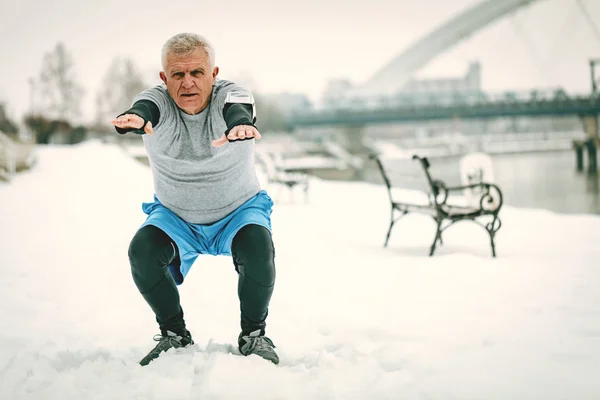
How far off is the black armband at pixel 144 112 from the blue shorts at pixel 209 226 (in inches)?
14.4

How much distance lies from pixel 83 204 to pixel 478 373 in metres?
8.71

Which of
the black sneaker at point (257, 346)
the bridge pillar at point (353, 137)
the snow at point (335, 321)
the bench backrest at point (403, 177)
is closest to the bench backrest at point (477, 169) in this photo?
the snow at point (335, 321)

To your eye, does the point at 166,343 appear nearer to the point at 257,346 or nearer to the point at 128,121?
the point at 257,346

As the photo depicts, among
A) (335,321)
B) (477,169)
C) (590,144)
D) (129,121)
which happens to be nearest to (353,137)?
(590,144)

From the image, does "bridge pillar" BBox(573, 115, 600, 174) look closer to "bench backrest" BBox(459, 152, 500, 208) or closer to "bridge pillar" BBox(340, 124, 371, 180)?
"bridge pillar" BBox(340, 124, 371, 180)

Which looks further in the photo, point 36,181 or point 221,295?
point 36,181

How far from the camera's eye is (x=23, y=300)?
3791mm

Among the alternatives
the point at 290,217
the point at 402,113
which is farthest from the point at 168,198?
the point at 402,113

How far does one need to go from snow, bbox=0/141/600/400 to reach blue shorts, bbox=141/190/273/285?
0.42m

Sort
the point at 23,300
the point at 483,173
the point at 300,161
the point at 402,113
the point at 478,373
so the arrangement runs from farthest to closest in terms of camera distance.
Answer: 1. the point at 402,113
2. the point at 300,161
3. the point at 483,173
4. the point at 23,300
5. the point at 478,373

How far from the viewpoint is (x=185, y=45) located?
227cm

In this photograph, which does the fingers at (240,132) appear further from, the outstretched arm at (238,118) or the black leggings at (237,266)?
the black leggings at (237,266)

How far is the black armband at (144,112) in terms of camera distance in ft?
6.88

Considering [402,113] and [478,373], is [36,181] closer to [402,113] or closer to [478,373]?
[478,373]
